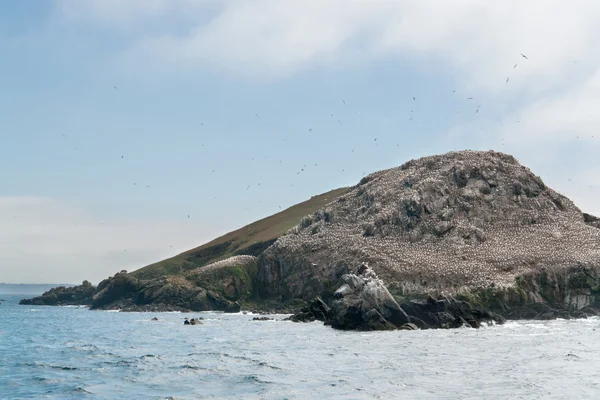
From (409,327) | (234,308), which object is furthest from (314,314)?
(234,308)

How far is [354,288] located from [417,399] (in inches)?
1804

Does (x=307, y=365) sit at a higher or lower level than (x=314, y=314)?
lower

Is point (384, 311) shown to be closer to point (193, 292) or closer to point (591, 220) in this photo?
point (193, 292)

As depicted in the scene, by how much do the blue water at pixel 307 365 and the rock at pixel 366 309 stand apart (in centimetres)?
462

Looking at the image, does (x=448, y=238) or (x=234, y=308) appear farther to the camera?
(x=234, y=308)

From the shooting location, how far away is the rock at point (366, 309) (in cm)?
7140

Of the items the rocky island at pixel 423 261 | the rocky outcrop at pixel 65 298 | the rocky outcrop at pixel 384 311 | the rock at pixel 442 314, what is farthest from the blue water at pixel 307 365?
the rocky outcrop at pixel 65 298

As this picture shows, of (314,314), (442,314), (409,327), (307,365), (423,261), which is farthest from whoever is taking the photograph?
(423,261)

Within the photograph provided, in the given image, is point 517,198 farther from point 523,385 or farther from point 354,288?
point 523,385

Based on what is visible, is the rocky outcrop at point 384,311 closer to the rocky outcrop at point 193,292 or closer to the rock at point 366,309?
the rock at point 366,309

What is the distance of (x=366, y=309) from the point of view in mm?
73062

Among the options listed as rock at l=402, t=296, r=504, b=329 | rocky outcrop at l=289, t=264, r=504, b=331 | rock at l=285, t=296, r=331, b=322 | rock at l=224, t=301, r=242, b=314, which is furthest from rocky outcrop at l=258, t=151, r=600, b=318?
rocky outcrop at l=289, t=264, r=504, b=331

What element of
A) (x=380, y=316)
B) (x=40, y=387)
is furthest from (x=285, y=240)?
(x=40, y=387)

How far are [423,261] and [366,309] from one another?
117ft
